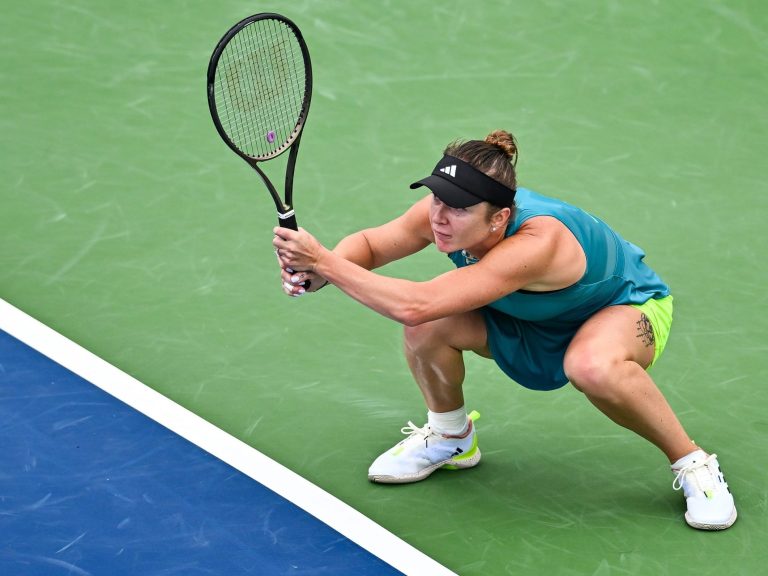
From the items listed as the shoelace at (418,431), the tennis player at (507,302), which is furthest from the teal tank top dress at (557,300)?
the shoelace at (418,431)

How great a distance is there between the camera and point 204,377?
509cm

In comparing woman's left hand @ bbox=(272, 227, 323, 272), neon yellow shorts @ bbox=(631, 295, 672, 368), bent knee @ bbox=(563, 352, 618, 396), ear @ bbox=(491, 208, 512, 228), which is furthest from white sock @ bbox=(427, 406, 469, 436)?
woman's left hand @ bbox=(272, 227, 323, 272)

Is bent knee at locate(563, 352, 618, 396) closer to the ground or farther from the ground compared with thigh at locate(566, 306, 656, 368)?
closer to the ground

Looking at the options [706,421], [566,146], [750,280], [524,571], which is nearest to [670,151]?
[566,146]

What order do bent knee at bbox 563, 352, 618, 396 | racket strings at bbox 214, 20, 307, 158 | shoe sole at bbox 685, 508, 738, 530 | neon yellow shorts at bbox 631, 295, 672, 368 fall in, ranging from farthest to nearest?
1. racket strings at bbox 214, 20, 307, 158
2. neon yellow shorts at bbox 631, 295, 672, 368
3. shoe sole at bbox 685, 508, 738, 530
4. bent knee at bbox 563, 352, 618, 396

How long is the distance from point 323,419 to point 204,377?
52cm

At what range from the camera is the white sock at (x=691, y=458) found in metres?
4.34

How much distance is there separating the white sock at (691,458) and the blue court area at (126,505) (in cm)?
102

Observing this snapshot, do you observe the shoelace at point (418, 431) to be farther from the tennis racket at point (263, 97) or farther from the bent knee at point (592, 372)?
the tennis racket at point (263, 97)

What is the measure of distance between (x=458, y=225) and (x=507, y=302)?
13.7 inches

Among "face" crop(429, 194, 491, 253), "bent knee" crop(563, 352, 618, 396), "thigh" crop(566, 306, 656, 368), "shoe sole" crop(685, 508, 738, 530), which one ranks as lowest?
"shoe sole" crop(685, 508, 738, 530)

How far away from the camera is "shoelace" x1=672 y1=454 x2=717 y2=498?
4.30 m

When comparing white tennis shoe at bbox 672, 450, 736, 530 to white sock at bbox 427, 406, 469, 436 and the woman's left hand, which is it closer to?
white sock at bbox 427, 406, 469, 436

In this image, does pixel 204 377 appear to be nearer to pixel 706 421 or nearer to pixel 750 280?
pixel 706 421
